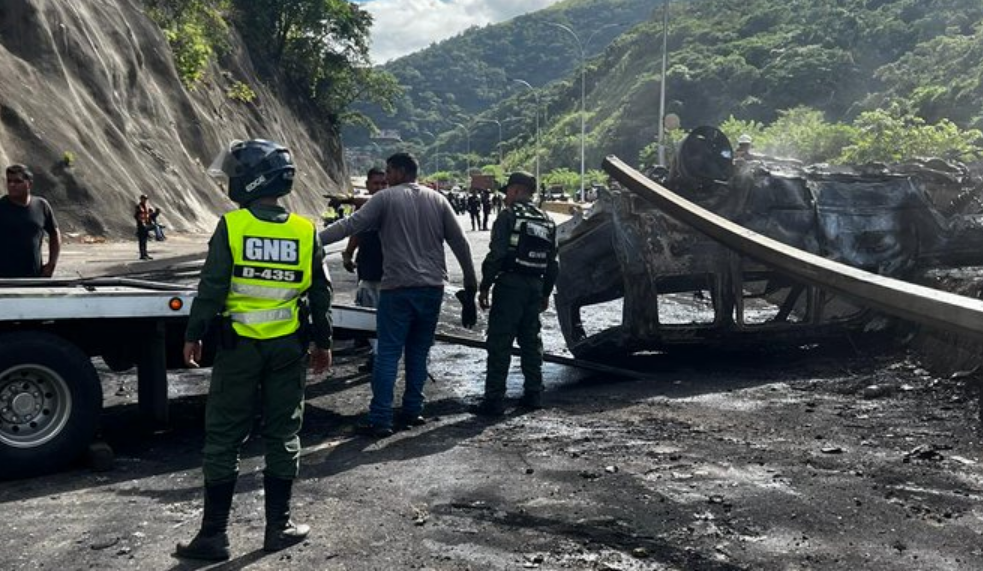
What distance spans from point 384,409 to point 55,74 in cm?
2483

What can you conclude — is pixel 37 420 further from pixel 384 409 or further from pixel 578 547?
pixel 578 547

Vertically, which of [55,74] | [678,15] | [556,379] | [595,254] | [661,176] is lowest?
[556,379]

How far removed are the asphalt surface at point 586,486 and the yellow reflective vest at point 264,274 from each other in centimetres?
93

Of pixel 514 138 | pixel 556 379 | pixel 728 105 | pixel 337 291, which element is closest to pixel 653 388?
pixel 556 379

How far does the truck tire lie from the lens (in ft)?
15.5

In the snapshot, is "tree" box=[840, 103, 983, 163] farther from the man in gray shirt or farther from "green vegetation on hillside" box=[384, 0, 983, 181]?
the man in gray shirt

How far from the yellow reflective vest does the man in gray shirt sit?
5.95ft

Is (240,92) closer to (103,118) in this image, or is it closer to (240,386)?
(103,118)

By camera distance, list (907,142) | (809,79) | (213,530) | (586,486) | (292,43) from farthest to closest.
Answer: (809,79) < (292,43) < (907,142) < (586,486) < (213,530)

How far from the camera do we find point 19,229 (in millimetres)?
6660

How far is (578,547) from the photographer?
3844 millimetres

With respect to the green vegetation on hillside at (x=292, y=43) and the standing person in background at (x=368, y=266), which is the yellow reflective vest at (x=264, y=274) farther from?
the green vegetation on hillside at (x=292, y=43)

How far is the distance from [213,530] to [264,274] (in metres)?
1.07

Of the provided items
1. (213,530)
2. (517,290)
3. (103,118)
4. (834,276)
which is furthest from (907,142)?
(213,530)
